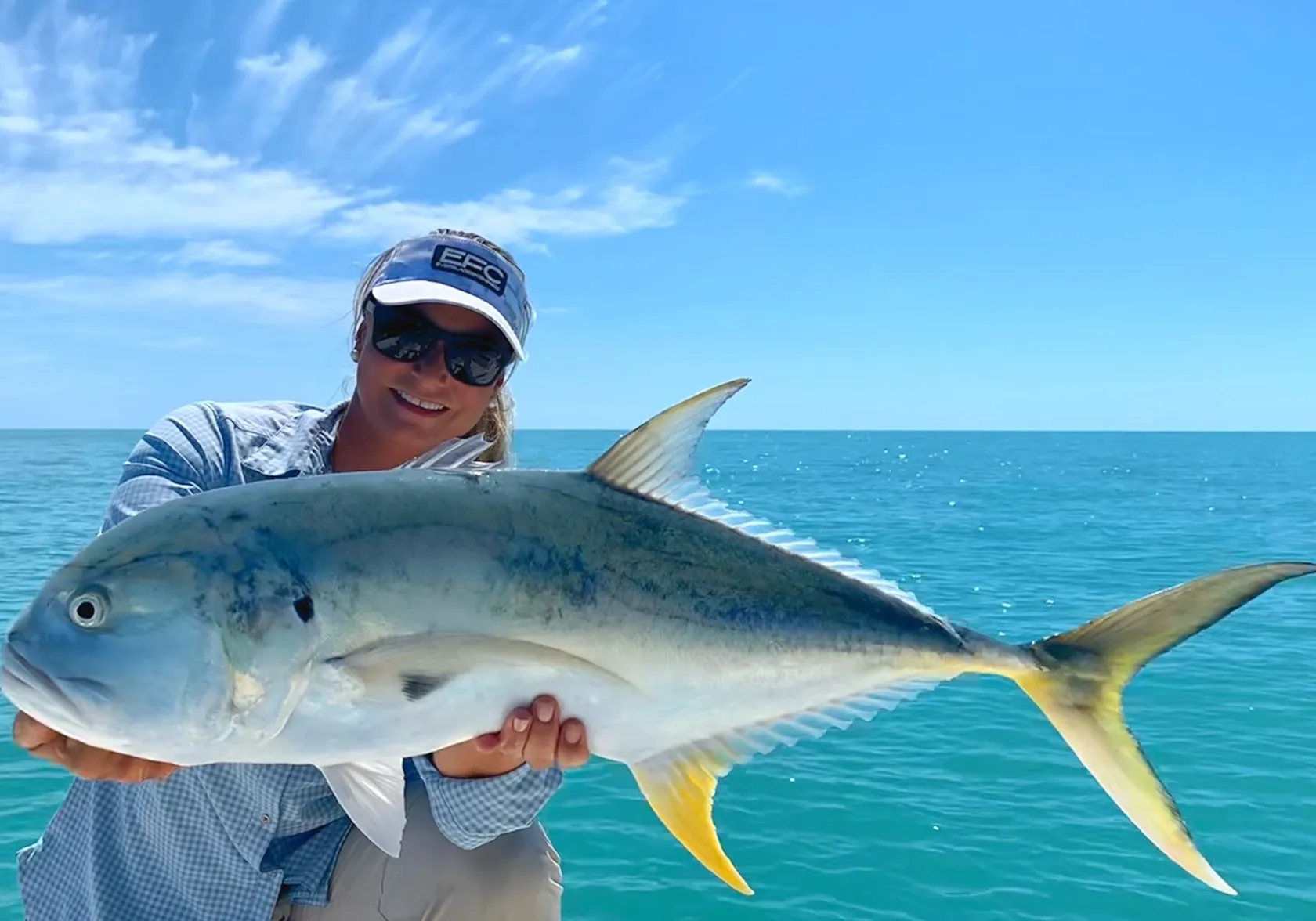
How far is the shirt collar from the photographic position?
301cm

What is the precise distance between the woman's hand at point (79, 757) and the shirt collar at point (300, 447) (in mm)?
960

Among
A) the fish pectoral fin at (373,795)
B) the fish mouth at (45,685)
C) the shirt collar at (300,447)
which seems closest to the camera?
the fish mouth at (45,685)

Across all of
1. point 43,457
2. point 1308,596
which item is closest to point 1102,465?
point 1308,596

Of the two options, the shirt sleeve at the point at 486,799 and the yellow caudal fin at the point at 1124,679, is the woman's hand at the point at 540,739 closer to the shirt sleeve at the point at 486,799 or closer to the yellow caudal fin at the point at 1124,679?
the shirt sleeve at the point at 486,799

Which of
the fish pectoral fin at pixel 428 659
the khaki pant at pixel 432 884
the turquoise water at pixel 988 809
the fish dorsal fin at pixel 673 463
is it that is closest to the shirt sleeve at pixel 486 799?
the khaki pant at pixel 432 884

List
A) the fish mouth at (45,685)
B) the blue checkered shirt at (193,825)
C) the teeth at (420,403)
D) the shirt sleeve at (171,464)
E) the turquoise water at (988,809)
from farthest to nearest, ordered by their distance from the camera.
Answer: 1. the turquoise water at (988,809)
2. the teeth at (420,403)
3. the blue checkered shirt at (193,825)
4. the shirt sleeve at (171,464)
5. the fish mouth at (45,685)

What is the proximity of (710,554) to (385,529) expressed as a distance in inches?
28.3

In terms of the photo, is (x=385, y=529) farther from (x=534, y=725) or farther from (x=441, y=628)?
(x=534, y=725)

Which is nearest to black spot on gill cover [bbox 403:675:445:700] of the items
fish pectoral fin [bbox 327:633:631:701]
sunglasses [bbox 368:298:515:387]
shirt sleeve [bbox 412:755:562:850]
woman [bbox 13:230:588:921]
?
fish pectoral fin [bbox 327:633:631:701]

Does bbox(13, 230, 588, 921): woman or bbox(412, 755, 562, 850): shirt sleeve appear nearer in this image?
bbox(412, 755, 562, 850): shirt sleeve

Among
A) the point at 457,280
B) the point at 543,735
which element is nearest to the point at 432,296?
the point at 457,280

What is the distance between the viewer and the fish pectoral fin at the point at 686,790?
238cm

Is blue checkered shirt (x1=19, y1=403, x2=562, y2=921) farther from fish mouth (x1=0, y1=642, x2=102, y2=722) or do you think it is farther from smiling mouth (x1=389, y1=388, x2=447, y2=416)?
fish mouth (x1=0, y1=642, x2=102, y2=722)

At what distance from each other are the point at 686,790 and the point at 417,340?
5.08 feet
